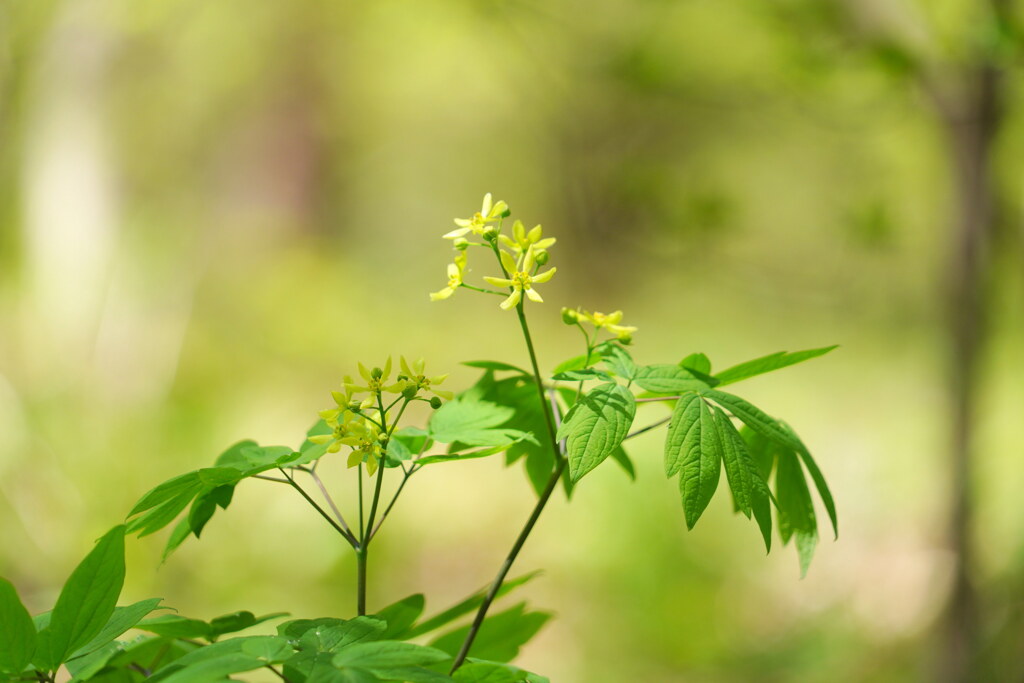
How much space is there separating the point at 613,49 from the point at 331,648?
3475 mm

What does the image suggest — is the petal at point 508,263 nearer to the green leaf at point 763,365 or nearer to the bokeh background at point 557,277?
the green leaf at point 763,365

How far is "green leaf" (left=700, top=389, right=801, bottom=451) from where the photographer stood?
478 millimetres

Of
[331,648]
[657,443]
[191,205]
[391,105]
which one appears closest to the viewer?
[331,648]

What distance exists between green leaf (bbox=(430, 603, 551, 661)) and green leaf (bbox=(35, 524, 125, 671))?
0.24 meters

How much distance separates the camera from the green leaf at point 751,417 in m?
0.48

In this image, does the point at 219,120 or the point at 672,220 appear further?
the point at 219,120

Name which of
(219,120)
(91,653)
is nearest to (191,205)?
(219,120)

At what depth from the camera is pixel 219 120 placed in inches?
145

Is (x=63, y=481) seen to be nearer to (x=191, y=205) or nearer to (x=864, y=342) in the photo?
(x=191, y=205)

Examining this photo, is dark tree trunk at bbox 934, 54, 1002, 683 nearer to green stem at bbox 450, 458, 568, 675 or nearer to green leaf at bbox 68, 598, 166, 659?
green stem at bbox 450, 458, 568, 675

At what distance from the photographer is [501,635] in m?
0.59

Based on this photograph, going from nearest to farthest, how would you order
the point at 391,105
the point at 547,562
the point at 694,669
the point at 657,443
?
1. the point at 694,669
2. the point at 547,562
3. the point at 657,443
4. the point at 391,105

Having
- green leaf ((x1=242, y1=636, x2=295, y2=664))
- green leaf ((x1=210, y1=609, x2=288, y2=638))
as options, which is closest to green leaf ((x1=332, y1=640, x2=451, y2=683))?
green leaf ((x1=242, y1=636, x2=295, y2=664))

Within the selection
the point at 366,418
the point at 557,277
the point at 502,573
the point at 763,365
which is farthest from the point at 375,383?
the point at 557,277
